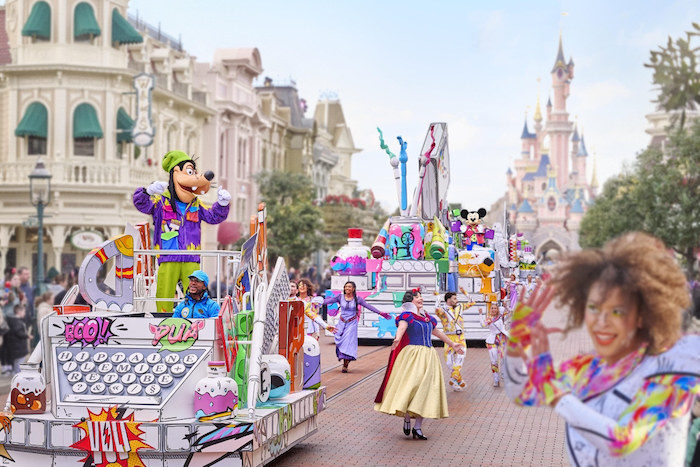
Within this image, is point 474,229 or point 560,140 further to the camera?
point 560,140

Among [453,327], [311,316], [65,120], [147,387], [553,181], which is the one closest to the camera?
[147,387]

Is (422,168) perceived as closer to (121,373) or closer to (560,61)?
(121,373)

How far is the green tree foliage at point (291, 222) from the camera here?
1628 inches

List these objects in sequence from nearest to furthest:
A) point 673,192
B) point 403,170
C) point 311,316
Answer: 1. point 311,316
2. point 403,170
3. point 673,192

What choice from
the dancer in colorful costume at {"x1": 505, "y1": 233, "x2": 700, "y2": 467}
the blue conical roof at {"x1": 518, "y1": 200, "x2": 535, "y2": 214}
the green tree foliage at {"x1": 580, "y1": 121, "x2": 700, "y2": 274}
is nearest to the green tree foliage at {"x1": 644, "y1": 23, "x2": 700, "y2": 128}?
the dancer in colorful costume at {"x1": 505, "y1": 233, "x2": 700, "y2": 467}

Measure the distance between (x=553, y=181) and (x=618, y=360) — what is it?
13758 cm

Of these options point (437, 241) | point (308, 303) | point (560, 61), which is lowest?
point (308, 303)

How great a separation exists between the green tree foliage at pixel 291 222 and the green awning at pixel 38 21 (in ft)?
42.4

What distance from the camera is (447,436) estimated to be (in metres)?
10.3

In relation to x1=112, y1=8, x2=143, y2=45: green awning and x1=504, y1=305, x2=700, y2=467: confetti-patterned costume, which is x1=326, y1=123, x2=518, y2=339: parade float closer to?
x1=112, y1=8, x2=143, y2=45: green awning

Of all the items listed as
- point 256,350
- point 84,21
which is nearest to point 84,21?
point 84,21

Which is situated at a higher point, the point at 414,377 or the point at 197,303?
the point at 197,303

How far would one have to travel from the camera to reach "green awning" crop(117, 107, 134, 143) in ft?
103

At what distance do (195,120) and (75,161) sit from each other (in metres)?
10.2
